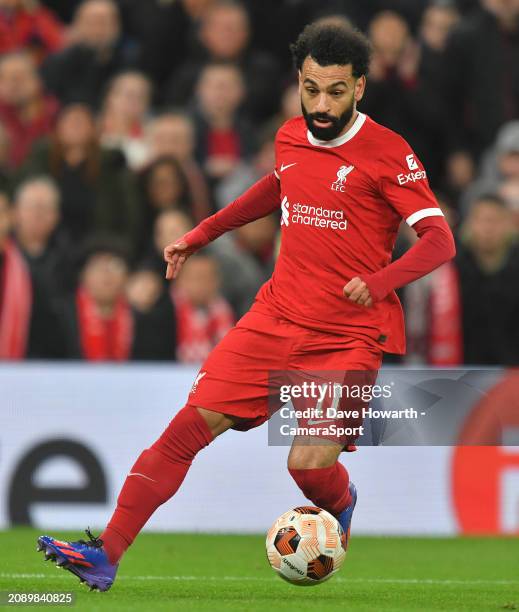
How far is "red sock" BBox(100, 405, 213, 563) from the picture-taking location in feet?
20.6

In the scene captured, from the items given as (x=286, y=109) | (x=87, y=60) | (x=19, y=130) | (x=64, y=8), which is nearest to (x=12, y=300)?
(x=19, y=130)

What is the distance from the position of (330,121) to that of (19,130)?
6.79 m

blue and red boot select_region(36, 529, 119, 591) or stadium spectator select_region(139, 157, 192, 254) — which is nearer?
blue and red boot select_region(36, 529, 119, 591)

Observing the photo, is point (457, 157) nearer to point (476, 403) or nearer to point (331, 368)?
point (476, 403)

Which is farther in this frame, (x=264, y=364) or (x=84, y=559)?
(x=264, y=364)

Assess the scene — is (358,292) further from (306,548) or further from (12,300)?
(12,300)

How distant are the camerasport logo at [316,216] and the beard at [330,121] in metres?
0.30

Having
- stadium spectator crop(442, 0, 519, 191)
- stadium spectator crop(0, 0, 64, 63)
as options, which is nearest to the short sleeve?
stadium spectator crop(442, 0, 519, 191)

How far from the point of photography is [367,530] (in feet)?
33.4

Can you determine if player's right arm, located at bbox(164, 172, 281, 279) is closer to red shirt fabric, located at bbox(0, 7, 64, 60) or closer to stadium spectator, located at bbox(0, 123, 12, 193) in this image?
stadium spectator, located at bbox(0, 123, 12, 193)

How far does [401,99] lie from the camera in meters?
12.7

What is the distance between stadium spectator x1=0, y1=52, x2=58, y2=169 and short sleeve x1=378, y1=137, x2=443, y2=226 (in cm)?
659

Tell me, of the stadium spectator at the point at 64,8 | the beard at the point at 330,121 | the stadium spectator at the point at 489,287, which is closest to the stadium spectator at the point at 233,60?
the stadium spectator at the point at 64,8

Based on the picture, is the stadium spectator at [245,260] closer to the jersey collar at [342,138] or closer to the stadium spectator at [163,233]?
the stadium spectator at [163,233]
